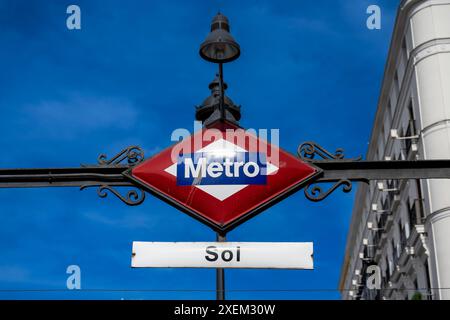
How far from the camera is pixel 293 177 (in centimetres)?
559

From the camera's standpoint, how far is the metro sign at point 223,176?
5.49 m

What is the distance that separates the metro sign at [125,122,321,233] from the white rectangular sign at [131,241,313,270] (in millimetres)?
285

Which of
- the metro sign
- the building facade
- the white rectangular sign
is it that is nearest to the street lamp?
the metro sign

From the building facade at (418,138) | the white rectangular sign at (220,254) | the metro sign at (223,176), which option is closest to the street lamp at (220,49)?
the metro sign at (223,176)

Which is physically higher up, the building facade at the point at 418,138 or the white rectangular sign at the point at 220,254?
the building facade at the point at 418,138

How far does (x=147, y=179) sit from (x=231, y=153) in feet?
2.30

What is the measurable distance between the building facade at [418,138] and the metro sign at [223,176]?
19465mm

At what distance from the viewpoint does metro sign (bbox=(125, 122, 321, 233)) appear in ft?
18.0

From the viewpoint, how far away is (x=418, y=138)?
3036 centimetres

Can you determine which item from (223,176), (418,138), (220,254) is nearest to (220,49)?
(223,176)

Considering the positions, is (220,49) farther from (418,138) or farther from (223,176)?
(418,138)

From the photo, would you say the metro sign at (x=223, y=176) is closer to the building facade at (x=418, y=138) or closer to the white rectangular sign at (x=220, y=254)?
the white rectangular sign at (x=220, y=254)

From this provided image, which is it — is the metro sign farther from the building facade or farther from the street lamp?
the building facade
